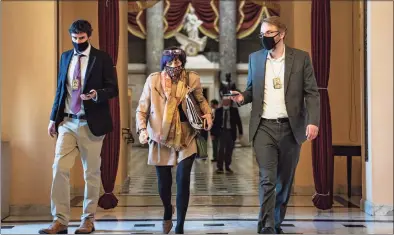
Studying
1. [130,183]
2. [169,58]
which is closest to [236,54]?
[130,183]

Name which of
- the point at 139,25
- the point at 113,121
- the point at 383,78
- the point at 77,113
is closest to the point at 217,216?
the point at 113,121

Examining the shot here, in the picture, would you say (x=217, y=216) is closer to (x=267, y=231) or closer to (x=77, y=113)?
(x=267, y=231)

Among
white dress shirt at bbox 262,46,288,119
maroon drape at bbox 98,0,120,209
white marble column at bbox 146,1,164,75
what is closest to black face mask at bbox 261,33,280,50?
white dress shirt at bbox 262,46,288,119

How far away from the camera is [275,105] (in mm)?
4277

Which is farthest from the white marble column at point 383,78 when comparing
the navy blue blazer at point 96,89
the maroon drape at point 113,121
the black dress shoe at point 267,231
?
the maroon drape at point 113,121

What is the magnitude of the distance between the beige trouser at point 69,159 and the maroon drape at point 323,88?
102 inches

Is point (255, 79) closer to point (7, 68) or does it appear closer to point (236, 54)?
point (7, 68)

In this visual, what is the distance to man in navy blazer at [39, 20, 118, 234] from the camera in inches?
174

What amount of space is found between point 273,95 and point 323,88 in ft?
6.49

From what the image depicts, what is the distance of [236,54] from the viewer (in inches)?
780

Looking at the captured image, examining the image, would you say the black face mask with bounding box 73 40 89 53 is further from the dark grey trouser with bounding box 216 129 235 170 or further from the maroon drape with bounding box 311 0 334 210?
the dark grey trouser with bounding box 216 129 235 170

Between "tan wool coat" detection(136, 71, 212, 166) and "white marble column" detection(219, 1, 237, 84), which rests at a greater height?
"white marble column" detection(219, 1, 237, 84)

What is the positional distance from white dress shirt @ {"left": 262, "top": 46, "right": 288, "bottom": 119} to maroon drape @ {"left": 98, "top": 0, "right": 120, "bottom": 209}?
224 cm

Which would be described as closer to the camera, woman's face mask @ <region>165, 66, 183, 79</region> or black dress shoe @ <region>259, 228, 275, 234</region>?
black dress shoe @ <region>259, 228, 275, 234</region>
